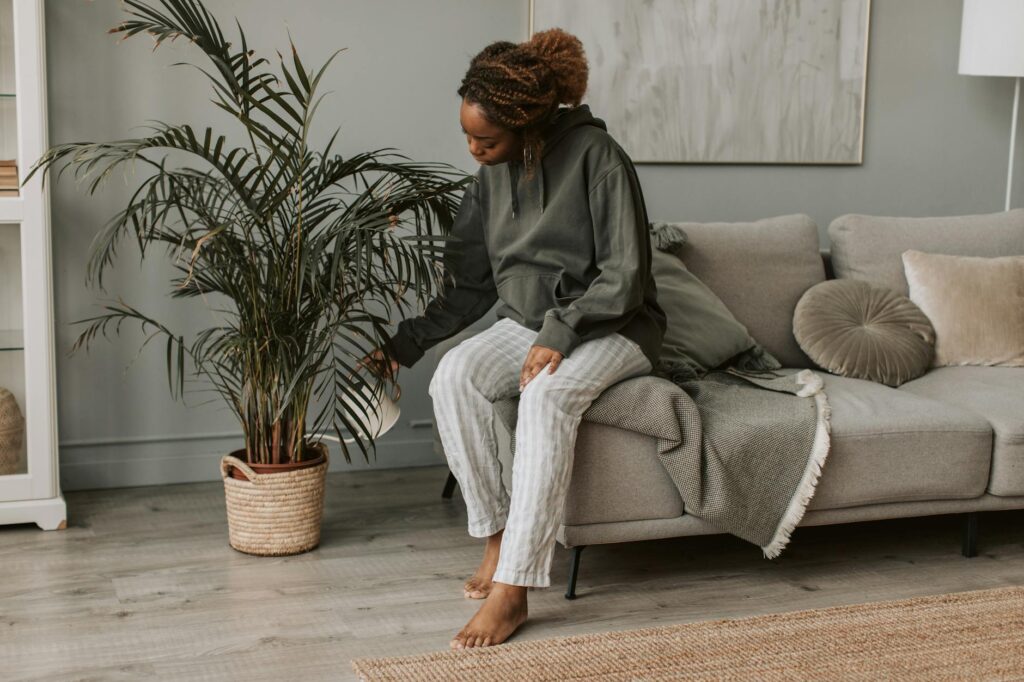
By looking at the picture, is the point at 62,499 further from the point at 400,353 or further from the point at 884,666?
the point at 884,666

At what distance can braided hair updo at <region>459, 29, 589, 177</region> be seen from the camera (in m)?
2.23

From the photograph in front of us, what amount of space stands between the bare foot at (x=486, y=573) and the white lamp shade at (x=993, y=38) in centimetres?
244

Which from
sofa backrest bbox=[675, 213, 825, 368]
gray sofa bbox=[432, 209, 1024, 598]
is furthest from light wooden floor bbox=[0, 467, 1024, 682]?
sofa backrest bbox=[675, 213, 825, 368]

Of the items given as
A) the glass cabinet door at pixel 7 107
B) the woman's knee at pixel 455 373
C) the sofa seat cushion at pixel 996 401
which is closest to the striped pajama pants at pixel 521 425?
the woman's knee at pixel 455 373

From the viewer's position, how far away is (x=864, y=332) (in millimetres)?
3023

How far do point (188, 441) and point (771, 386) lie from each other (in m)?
1.74

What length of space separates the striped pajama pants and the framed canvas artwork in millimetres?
1322

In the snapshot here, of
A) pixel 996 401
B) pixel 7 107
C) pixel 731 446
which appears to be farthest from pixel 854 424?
pixel 7 107

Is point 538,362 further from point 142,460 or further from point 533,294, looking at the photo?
point 142,460

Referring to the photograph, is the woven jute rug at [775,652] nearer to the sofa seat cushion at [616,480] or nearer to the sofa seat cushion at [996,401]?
the sofa seat cushion at [616,480]

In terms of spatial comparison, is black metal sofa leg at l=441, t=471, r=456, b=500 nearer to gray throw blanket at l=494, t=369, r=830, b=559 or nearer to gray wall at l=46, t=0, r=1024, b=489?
gray wall at l=46, t=0, r=1024, b=489

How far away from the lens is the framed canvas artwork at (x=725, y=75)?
11.4 ft

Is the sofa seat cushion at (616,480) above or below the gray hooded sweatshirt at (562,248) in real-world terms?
below

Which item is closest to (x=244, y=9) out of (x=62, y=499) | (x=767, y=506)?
(x=62, y=499)
